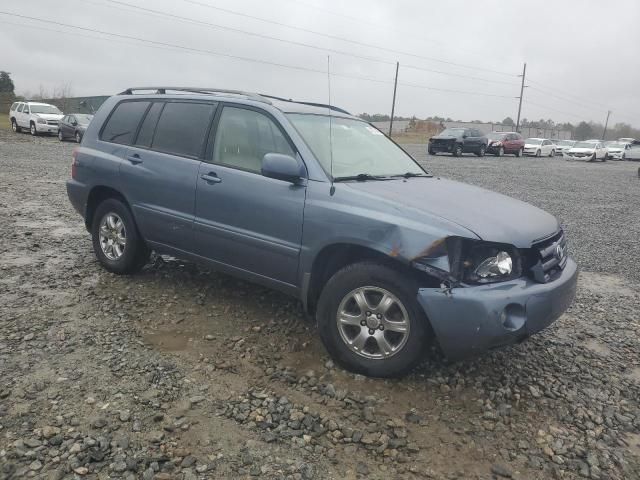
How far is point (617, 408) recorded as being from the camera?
3.11 metres

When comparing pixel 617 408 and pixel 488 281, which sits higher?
pixel 488 281

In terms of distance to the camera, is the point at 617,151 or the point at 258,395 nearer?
the point at 258,395

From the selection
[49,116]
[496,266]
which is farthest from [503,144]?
[496,266]

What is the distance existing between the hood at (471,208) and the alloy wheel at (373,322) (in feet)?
1.86

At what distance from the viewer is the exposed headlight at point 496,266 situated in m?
3.02

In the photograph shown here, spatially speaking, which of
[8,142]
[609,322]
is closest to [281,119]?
[609,322]

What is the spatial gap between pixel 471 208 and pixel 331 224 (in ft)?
3.08

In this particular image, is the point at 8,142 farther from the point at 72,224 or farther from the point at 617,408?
the point at 617,408

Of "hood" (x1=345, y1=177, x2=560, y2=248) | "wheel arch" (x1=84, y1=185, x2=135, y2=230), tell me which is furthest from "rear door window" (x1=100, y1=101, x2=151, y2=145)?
"hood" (x1=345, y1=177, x2=560, y2=248)

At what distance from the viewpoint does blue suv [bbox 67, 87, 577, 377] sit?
2.99 m

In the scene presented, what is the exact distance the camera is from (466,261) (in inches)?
118

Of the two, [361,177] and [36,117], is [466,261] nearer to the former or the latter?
[361,177]

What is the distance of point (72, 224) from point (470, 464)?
6428 millimetres

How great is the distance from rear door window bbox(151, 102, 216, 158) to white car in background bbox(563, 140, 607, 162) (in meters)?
34.9
